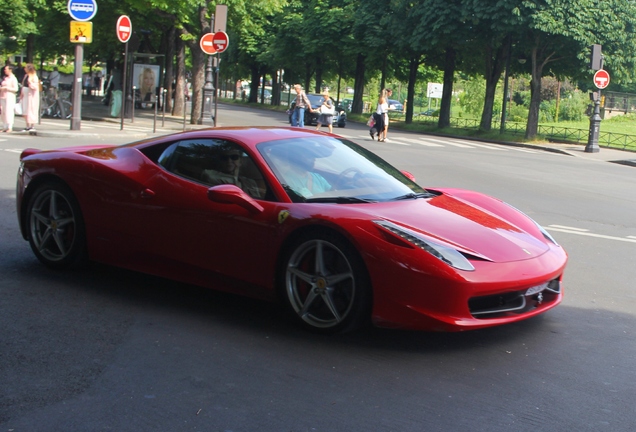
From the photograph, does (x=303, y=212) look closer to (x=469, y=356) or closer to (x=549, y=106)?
(x=469, y=356)

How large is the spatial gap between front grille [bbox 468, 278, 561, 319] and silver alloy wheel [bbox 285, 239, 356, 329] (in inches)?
29.1

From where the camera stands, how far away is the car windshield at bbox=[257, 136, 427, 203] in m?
5.68

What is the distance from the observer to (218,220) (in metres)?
5.72

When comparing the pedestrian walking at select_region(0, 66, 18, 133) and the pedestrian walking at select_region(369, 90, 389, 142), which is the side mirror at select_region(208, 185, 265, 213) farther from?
the pedestrian walking at select_region(369, 90, 389, 142)

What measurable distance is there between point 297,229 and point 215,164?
3.25ft

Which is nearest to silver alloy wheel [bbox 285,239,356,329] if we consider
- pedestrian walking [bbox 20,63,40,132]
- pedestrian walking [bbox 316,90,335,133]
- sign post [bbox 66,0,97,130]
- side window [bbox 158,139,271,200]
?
side window [bbox 158,139,271,200]

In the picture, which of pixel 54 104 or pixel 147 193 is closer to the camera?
pixel 147 193

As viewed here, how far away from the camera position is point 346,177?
A: 5945 millimetres

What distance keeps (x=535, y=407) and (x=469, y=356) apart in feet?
2.70

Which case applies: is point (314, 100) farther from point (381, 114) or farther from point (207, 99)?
point (381, 114)

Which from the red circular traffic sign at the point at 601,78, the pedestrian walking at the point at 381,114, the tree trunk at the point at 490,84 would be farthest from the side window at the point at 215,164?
the tree trunk at the point at 490,84

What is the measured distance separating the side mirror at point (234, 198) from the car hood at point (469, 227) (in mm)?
829

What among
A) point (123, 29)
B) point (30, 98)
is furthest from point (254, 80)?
point (30, 98)

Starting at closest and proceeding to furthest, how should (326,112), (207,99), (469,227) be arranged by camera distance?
(469,227) → (207,99) → (326,112)
